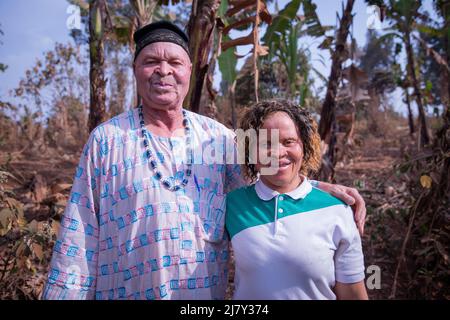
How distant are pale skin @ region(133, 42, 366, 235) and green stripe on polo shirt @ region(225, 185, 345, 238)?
99 mm

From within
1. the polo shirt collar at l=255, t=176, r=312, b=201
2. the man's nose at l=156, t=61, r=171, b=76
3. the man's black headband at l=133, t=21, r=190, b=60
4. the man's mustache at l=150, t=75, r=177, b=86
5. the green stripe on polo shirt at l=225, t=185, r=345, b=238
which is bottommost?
the green stripe on polo shirt at l=225, t=185, r=345, b=238

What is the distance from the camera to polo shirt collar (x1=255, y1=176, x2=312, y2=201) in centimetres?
139

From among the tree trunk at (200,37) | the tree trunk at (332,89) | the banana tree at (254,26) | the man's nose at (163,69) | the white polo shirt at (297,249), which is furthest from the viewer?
the tree trunk at (332,89)

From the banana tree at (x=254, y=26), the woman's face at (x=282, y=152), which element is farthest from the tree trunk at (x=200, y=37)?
the woman's face at (x=282, y=152)

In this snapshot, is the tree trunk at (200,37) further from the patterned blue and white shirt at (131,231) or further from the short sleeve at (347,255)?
the short sleeve at (347,255)

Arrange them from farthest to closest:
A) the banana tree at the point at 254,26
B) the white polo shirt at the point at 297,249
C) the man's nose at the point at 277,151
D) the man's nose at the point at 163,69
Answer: the banana tree at the point at 254,26 < the man's nose at the point at 163,69 < the man's nose at the point at 277,151 < the white polo shirt at the point at 297,249

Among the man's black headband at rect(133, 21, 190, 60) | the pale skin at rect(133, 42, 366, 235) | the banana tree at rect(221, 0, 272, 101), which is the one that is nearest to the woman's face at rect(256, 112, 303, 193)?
the pale skin at rect(133, 42, 366, 235)

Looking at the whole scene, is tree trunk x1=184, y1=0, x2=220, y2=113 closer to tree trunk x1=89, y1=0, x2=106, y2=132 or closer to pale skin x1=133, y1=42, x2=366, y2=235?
pale skin x1=133, y1=42, x2=366, y2=235

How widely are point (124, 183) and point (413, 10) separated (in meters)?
5.86

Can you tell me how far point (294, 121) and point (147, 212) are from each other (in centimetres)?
68

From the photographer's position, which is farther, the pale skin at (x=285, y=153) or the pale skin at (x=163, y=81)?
the pale skin at (x=163, y=81)

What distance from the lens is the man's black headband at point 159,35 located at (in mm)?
1517

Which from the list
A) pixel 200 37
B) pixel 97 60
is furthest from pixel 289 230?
pixel 97 60

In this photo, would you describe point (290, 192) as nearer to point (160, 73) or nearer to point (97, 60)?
point (160, 73)
